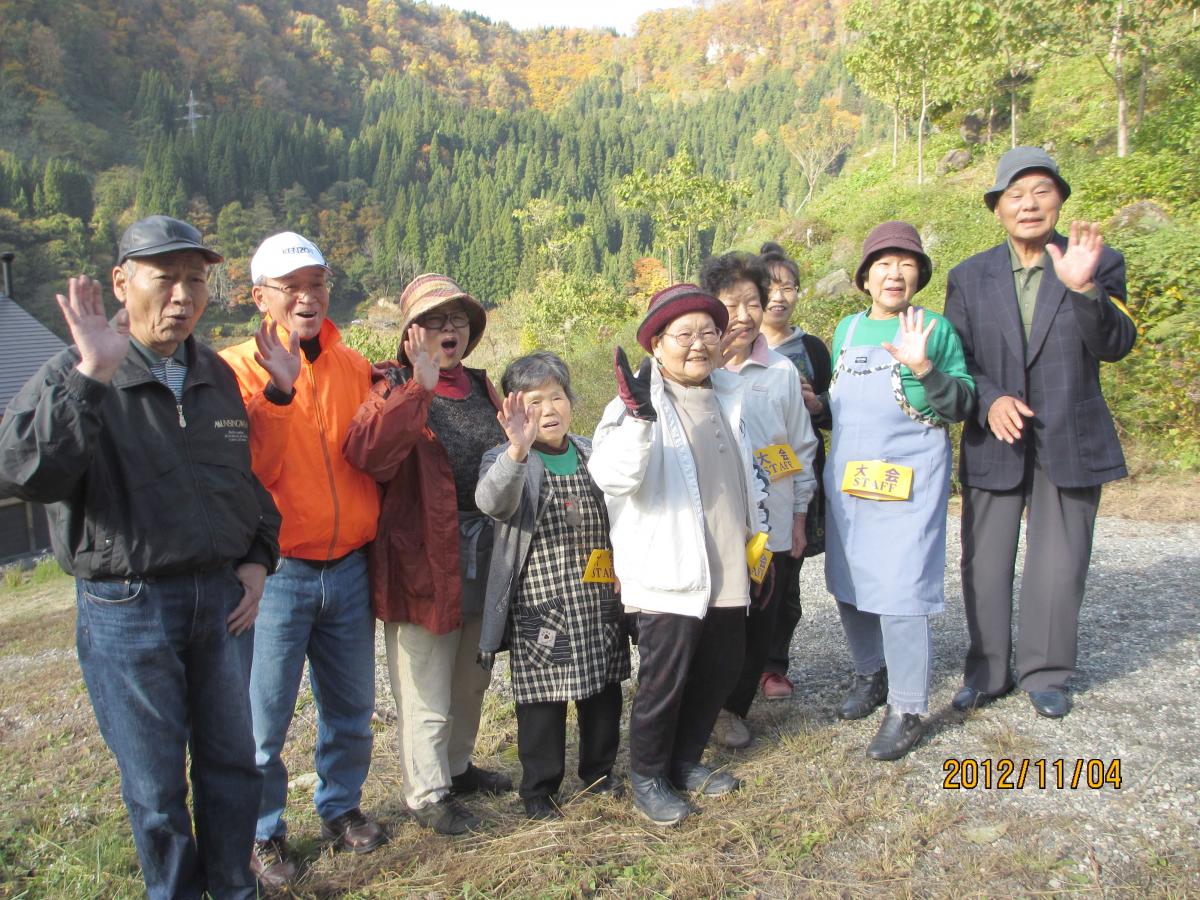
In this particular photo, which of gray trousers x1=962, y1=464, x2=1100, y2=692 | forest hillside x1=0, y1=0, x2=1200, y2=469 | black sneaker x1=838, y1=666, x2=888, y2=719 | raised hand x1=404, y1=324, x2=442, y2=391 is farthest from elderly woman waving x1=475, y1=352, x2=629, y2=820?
forest hillside x1=0, y1=0, x2=1200, y2=469

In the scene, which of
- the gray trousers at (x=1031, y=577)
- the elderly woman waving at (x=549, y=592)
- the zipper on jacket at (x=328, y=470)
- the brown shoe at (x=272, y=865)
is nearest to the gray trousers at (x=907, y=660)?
the gray trousers at (x=1031, y=577)

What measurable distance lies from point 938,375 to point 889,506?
1.69 feet

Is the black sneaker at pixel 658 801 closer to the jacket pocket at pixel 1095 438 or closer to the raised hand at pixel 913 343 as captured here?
the raised hand at pixel 913 343

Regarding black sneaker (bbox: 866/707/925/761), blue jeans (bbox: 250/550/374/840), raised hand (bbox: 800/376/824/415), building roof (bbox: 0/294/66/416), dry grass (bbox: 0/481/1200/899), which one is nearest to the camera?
dry grass (bbox: 0/481/1200/899)

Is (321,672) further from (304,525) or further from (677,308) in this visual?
(677,308)

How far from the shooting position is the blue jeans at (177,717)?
204 centimetres

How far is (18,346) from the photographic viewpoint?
995 inches

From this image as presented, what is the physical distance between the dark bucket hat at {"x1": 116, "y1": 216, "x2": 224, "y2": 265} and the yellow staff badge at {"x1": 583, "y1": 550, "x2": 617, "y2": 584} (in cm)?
143

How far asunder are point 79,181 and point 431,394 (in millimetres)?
73566

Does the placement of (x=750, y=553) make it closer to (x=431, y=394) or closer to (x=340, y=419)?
(x=431, y=394)

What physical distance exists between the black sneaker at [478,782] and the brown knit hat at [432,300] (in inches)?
60.6

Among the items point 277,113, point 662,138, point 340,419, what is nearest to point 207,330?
point 277,113

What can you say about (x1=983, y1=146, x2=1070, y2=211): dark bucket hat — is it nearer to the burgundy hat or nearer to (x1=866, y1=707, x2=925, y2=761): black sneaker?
the burgundy hat

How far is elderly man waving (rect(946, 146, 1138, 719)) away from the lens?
2.99m
